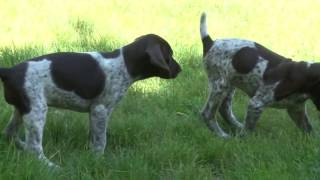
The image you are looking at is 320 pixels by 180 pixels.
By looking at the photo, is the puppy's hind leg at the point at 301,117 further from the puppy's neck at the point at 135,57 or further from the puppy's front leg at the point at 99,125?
the puppy's front leg at the point at 99,125

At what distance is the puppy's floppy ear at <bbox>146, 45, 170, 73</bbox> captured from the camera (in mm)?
5199

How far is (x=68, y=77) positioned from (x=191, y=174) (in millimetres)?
1205

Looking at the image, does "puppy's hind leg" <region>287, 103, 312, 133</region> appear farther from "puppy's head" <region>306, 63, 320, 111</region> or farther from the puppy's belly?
the puppy's belly

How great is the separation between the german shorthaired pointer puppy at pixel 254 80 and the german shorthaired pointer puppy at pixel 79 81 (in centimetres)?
88

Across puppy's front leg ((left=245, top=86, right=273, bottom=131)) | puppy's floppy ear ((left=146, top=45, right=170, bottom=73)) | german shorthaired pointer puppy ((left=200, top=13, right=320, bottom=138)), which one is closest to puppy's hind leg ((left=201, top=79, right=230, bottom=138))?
german shorthaired pointer puppy ((left=200, top=13, right=320, bottom=138))

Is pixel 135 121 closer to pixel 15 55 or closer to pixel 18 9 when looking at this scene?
pixel 15 55

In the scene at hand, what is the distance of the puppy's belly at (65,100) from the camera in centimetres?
496

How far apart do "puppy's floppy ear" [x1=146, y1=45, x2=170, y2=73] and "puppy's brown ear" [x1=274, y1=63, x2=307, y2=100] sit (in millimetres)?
1116

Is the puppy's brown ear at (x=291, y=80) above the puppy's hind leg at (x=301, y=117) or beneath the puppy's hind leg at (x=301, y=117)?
above

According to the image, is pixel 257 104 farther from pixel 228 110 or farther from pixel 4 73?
pixel 4 73

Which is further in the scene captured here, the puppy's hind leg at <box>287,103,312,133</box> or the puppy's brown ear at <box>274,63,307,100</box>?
the puppy's hind leg at <box>287,103,312,133</box>

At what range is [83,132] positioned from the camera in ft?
18.4

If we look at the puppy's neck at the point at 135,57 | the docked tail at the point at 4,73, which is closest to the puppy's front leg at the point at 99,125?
the puppy's neck at the point at 135,57

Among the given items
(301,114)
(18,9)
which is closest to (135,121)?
(301,114)
